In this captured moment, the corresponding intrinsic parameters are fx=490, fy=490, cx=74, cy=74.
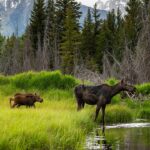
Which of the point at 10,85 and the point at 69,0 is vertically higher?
the point at 69,0

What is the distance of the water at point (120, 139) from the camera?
41.7ft

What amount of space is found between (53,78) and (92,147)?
16722 millimetres

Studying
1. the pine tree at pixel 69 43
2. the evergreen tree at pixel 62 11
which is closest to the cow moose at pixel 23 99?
the pine tree at pixel 69 43

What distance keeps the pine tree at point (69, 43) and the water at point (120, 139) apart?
3759cm

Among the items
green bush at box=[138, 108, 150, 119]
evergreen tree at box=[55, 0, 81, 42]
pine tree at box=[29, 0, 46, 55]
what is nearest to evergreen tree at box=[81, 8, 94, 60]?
evergreen tree at box=[55, 0, 81, 42]

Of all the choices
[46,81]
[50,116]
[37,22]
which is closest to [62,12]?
[37,22]

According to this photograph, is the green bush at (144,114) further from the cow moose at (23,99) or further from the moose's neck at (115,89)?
the cow moose at (23,99)

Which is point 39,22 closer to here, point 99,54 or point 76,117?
point 99,54

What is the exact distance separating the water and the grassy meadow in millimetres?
330

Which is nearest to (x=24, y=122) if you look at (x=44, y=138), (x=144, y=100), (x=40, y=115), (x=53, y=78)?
(x=44, y=138)

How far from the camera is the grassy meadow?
11.7 meters

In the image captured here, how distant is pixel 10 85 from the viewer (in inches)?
1149

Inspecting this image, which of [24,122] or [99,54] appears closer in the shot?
[24,122]

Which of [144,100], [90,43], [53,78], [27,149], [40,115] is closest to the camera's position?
[27,149]
